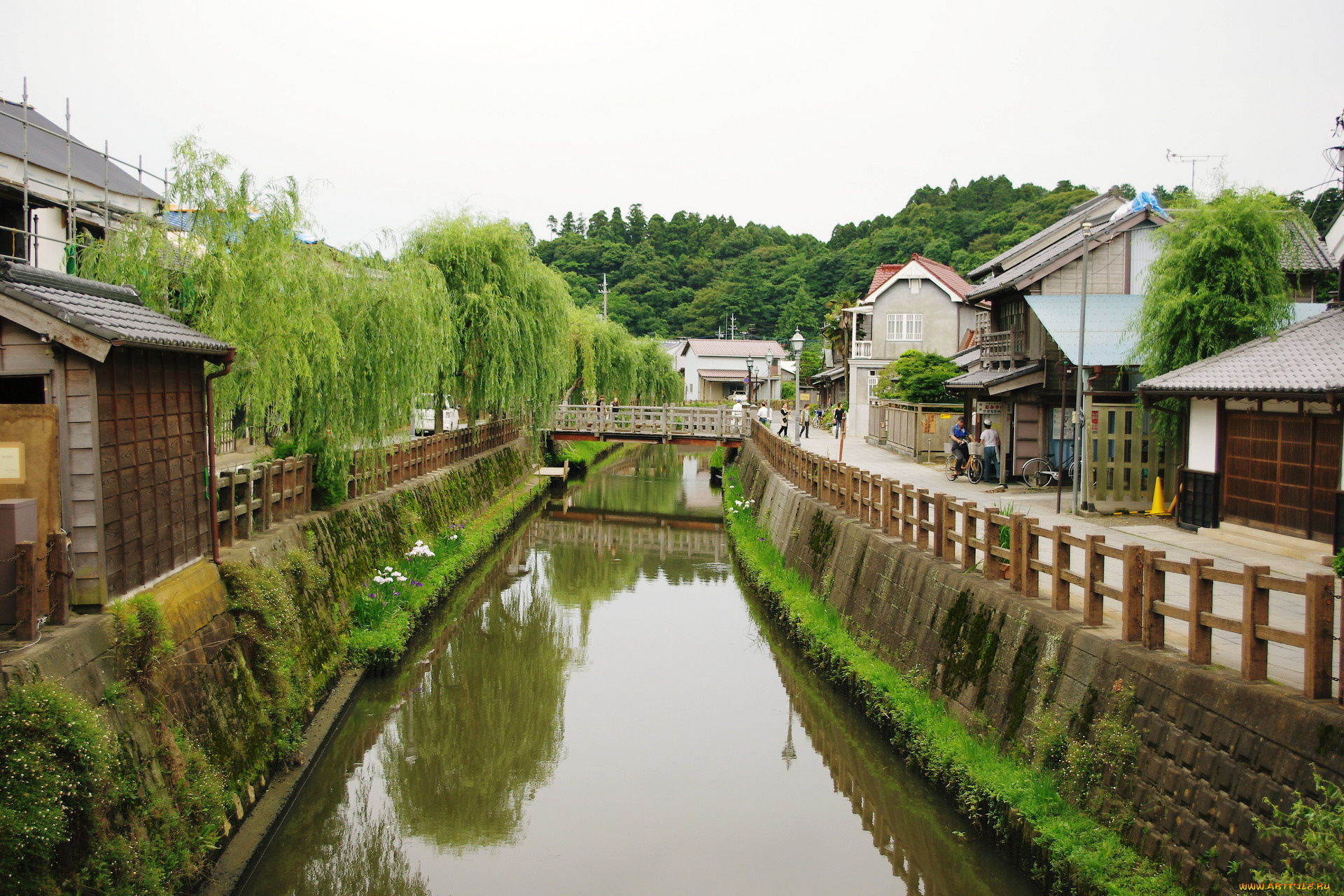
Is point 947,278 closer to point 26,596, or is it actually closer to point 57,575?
point 57,575

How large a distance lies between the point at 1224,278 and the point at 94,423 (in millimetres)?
15254

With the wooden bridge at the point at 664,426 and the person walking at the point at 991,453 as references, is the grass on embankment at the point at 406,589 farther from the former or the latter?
the wooden bridge at the point at 664,426

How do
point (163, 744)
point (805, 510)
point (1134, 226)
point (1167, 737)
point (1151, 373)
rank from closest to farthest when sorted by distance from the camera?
point (1167, 737) < point (163, 744) < point (1151, 373) < point (805, 510) < point (1134, 226)

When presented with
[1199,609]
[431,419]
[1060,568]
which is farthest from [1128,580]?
[431,419]

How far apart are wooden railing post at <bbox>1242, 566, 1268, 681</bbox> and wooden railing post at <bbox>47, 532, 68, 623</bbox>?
8102mm

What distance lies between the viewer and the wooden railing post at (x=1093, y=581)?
7586mm

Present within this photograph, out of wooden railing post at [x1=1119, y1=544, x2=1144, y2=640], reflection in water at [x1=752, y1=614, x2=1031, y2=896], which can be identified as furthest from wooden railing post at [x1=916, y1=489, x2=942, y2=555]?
wooden railing post at [x1=1119, y1=544, x2=1144, y2=640]

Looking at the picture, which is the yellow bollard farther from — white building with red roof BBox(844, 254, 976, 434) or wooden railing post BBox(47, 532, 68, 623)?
white building with red roof BBox(844, 254, 976, 434)

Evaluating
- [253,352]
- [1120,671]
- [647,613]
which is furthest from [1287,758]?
[647,613]

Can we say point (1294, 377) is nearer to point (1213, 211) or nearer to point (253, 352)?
point (1213, 211)

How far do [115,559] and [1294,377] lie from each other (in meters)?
12.9

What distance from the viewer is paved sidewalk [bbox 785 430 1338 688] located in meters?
7.31

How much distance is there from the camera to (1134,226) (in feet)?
64.7

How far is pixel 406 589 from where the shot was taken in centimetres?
1543
